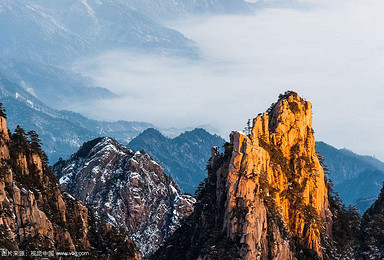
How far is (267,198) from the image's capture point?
176m

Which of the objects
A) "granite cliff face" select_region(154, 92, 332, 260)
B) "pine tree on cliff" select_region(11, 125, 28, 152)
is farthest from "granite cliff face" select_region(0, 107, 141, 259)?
"granite cliff face" select_region(154, 92, 332, 260)

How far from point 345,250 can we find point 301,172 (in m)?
20.7

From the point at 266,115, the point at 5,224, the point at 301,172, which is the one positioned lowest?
the point at 5,224

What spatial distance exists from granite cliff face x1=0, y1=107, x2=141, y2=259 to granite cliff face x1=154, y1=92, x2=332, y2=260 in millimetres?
21619

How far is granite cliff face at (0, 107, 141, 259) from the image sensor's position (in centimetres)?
15012

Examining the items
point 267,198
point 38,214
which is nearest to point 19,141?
point 38,214

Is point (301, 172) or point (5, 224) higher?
point (301, 172)

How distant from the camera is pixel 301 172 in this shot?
190000 millimetres

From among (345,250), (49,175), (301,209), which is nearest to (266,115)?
(301,209)

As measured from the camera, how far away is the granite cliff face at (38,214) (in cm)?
15012

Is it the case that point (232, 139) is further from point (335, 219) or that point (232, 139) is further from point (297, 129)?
point (335, 219)

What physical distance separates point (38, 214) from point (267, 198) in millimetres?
50559
